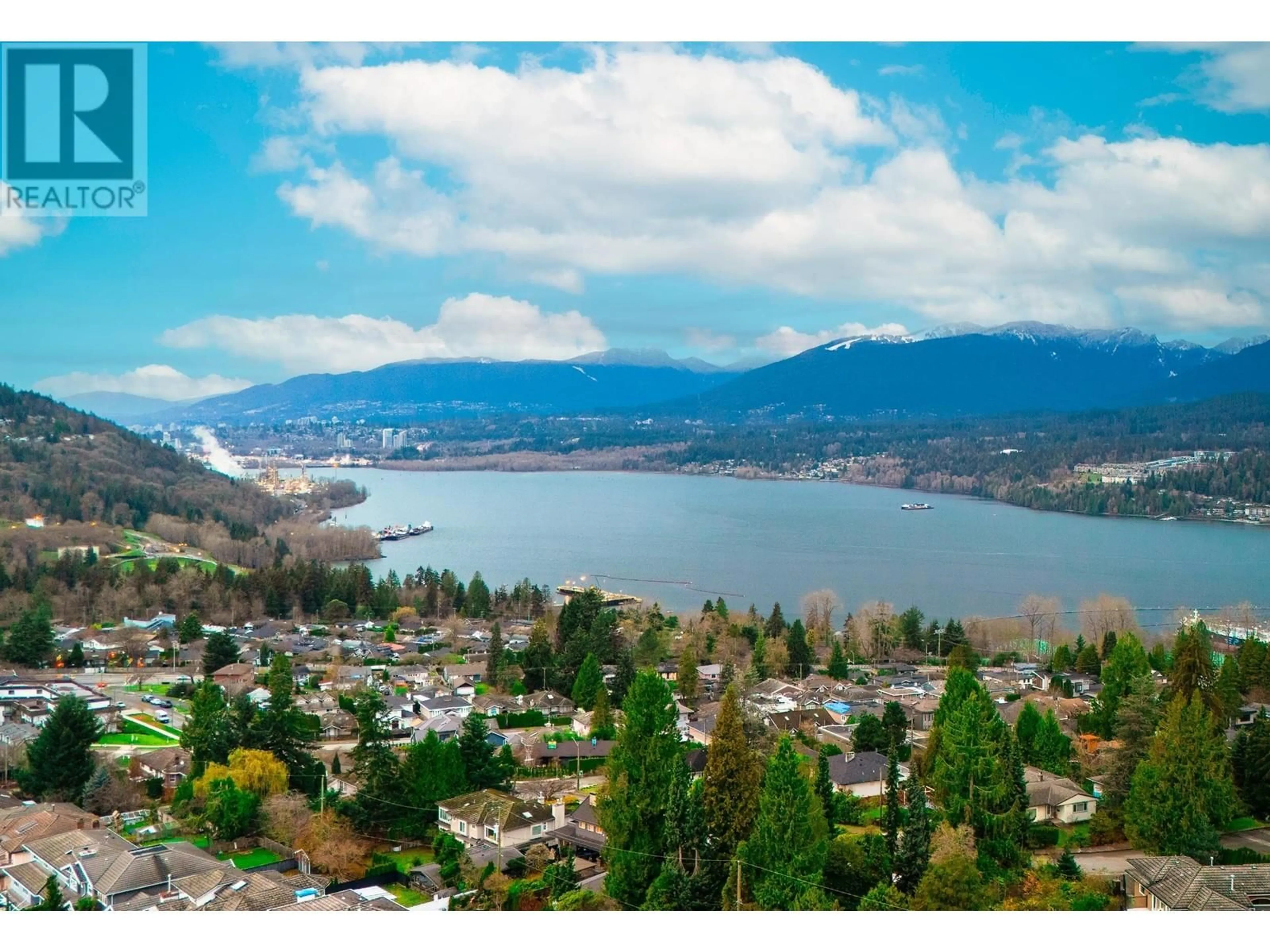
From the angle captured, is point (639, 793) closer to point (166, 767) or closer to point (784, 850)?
point (784, 850)

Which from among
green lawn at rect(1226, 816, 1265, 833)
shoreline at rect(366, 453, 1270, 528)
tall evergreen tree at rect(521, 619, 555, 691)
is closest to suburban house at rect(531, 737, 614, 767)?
tall evergreen tree at rect(521, 619, 555, 691)

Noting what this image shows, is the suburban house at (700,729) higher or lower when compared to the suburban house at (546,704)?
higher

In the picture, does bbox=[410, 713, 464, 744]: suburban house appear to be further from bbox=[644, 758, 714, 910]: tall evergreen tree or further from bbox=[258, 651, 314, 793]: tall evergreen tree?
bbox=[644, 758, 714, 910]: tall evergreen tree

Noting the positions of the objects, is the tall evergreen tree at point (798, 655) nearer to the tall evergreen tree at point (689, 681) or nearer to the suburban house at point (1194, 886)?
the tall evergreen tree at point (689, 681)

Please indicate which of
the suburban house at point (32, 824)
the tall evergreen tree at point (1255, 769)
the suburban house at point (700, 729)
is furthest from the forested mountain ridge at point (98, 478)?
the tall evergreen tree at point (1255, 769)

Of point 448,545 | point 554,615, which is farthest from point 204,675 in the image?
point 448,545

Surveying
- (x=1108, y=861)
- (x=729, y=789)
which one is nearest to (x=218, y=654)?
(x=729, y=789)
